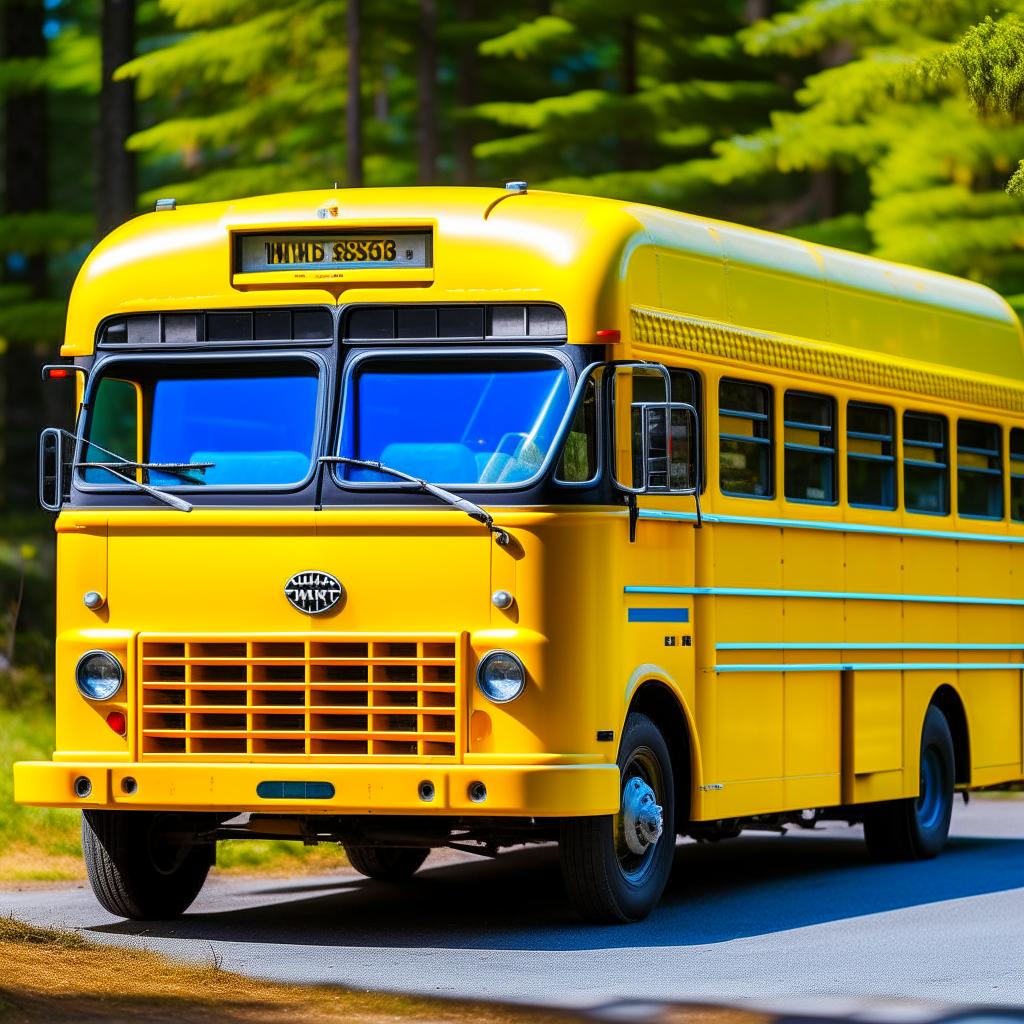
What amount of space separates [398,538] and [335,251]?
4.87 ft

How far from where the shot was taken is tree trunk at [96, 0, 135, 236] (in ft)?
91.9

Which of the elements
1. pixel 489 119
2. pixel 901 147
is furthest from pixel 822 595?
pixel 489 119

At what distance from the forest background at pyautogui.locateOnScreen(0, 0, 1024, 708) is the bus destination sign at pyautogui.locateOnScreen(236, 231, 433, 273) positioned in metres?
9.22

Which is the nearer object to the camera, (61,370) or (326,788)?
(326,788)

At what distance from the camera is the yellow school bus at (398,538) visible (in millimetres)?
12094

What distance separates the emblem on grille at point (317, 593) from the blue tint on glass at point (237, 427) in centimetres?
48

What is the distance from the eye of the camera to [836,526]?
1521 centimetres

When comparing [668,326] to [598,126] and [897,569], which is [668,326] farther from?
[598,126]

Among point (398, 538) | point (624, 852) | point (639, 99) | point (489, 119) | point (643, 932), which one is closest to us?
point (398, 538)

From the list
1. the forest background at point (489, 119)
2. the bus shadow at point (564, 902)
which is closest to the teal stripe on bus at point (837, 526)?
the bus shadow at point (564, 902)

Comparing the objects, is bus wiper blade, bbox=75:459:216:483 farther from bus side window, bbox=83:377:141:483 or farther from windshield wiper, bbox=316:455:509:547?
windshield wiper, bbox=316:455:509:547

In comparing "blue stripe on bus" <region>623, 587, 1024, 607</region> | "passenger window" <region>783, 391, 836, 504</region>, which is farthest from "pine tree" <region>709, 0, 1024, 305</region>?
"passenger window" <region>783, 391, 836, 504</region>

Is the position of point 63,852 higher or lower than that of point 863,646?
lower

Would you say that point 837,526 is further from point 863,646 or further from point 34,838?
point 34,838
